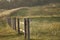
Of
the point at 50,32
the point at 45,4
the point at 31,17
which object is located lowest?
the point at 50,32

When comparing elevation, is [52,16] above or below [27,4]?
below

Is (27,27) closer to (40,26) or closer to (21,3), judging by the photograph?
(40,26)

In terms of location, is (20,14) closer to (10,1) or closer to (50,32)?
(10,1)

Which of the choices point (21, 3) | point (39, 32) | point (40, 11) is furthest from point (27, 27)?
point (21, 3)

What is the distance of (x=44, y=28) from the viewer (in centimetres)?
579

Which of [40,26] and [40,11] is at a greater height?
[40,11]

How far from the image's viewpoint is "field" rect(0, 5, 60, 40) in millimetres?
5754

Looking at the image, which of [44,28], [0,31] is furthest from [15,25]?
[44,28]

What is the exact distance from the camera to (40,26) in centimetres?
584

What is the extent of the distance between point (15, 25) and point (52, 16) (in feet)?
3.97

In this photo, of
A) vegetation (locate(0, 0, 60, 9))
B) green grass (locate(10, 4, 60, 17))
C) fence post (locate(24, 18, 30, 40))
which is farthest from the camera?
vegetation (locate(0, 0, 60, 9))

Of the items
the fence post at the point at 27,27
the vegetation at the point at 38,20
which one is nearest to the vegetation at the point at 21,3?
the vegetation at the point at 38,20

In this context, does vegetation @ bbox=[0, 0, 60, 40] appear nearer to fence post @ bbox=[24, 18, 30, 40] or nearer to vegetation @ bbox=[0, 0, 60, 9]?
vegetation @ bbox=[0, 0, 60, 9]

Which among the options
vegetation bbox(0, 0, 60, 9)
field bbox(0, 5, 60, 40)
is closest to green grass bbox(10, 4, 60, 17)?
field bbox(0, 5, 60, 40)
